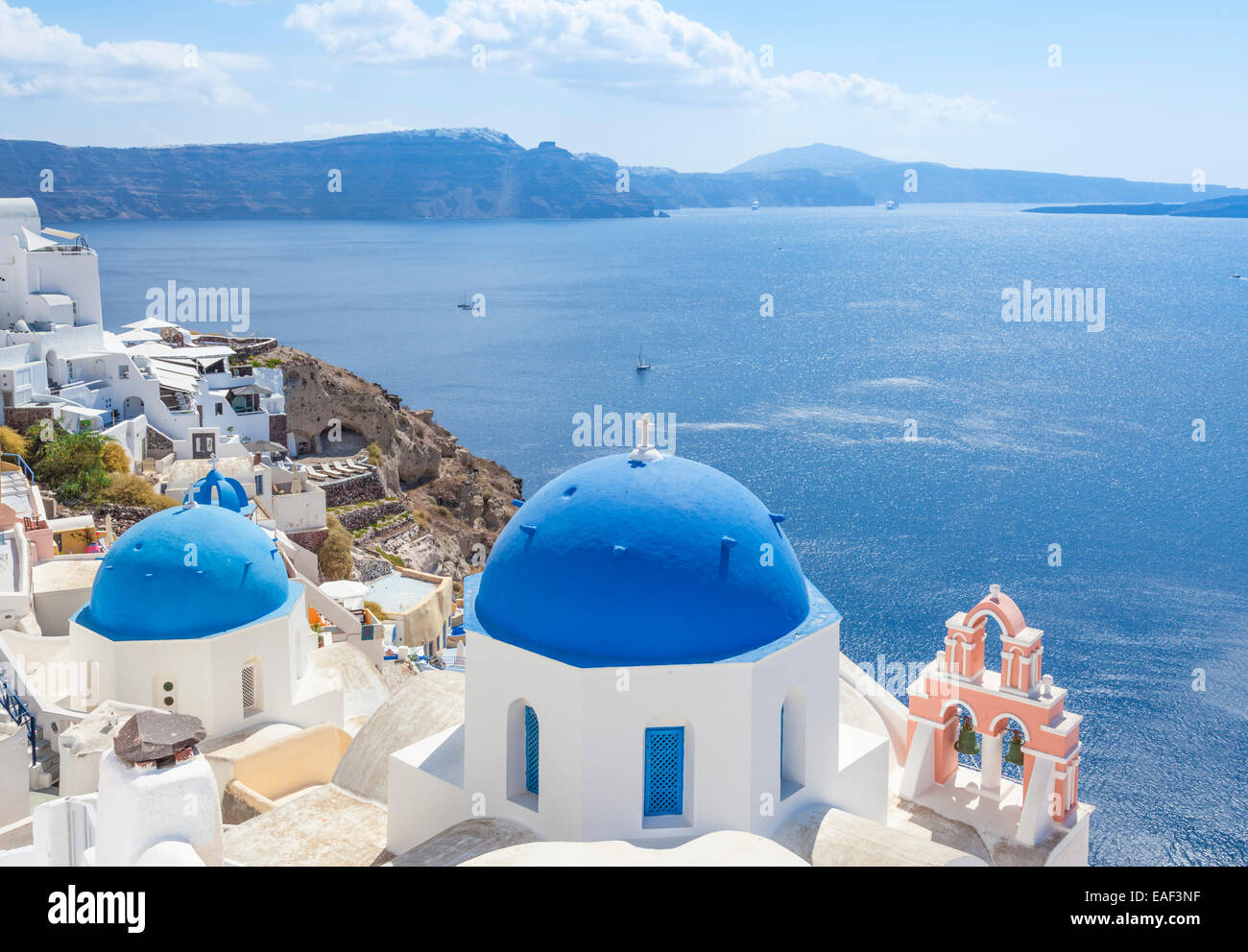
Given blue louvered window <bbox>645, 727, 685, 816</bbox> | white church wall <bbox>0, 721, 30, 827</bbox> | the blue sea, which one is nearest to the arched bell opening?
blue louvered window <bbox>645, 727, 685, 816</bbox>

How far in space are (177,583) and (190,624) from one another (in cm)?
76

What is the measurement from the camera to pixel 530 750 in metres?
14.5

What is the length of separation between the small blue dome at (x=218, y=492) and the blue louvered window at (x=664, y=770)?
662 inches

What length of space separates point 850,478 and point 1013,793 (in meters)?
53.9

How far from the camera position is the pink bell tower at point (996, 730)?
16.4 meters

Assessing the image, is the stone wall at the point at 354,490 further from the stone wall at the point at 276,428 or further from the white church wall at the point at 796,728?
the white church wall at the point at 796,728

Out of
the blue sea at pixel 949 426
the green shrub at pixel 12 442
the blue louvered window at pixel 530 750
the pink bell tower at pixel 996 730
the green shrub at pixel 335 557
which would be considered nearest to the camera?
the blue louvered window at pixel 530 750

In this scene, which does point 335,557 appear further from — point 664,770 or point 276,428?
point 664,770

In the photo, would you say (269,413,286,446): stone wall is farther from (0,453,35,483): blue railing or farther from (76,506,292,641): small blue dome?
(76,506,292,641): small blue dome

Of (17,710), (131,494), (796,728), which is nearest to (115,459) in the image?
(131,494)

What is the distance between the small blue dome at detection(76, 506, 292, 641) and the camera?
65.7 feet

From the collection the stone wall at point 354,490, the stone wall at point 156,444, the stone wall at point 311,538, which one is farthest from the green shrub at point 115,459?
the stone wall at point 354,490

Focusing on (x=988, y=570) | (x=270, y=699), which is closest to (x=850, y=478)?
(x=988, y=570)
